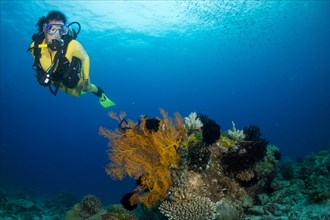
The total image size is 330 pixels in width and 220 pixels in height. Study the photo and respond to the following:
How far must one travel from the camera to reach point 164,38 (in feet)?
165

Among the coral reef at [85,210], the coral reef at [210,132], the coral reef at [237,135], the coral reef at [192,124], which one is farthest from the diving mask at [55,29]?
the coral reef at [237,135]

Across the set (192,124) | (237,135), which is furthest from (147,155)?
(237,135)

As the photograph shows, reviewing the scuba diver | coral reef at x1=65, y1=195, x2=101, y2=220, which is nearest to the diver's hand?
the scuba diver

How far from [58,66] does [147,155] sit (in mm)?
4411

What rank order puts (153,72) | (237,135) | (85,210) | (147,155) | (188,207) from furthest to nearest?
(153,72), (85,210), (237,135), (147,155), (188,207)

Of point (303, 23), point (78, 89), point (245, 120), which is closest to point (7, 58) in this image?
point (78, 89)

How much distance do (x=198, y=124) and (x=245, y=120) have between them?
151m

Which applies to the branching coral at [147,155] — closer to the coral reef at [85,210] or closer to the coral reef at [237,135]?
the coral reef at [237,135]

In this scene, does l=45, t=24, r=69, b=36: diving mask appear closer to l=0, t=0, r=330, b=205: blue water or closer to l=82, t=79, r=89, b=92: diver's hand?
l=82, t=79, r=89, b=92: diver's hand

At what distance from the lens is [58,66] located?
8.71 meters

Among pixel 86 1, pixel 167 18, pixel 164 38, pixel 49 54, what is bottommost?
pixel 49 54

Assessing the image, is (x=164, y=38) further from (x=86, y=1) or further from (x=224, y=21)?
(x=86, y=1)

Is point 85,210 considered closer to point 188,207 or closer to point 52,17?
point 188,207

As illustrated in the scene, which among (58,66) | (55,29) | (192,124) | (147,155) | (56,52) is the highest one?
(55,29)
